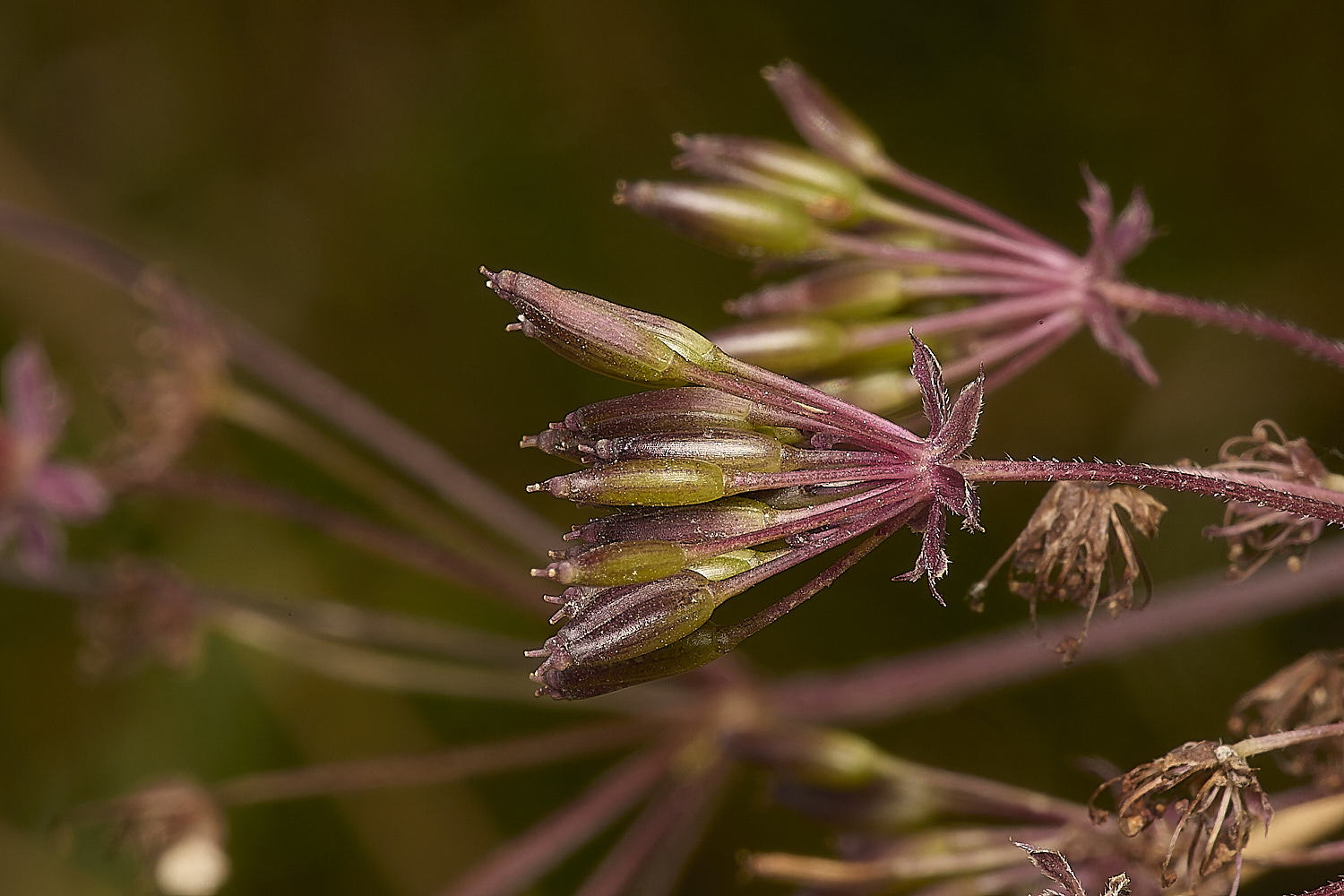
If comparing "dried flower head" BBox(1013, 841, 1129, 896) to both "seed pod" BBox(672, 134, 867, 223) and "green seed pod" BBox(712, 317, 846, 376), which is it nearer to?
"green seed pod" BBox(712, 317, 846, 376)

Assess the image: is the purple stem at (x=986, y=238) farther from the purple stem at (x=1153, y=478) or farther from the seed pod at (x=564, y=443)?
the seed pod at (x=564, y=443)

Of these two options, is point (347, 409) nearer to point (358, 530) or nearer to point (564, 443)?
point (358, 530)

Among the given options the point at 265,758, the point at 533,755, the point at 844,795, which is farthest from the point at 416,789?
the point at 844,795

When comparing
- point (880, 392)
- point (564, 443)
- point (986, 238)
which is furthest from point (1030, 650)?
point (564, 443)

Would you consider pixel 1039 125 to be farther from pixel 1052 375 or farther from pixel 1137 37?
pixel 1052 375

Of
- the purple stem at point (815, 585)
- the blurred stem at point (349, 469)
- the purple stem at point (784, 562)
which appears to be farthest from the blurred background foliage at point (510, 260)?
the purple stem at point (784, 562)

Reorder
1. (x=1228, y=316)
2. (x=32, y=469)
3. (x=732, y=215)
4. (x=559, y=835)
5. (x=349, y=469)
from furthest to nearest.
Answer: (x=349, y=469) → (x=32, y=469) → (x=559, y=835) → (x=732, y=215) → (x=1228, y=316)

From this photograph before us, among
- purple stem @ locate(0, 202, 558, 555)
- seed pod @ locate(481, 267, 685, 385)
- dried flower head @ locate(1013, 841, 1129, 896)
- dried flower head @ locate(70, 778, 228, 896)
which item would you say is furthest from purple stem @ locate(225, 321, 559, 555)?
dried flower head @ locate(1013, 841, 1129, 896)
